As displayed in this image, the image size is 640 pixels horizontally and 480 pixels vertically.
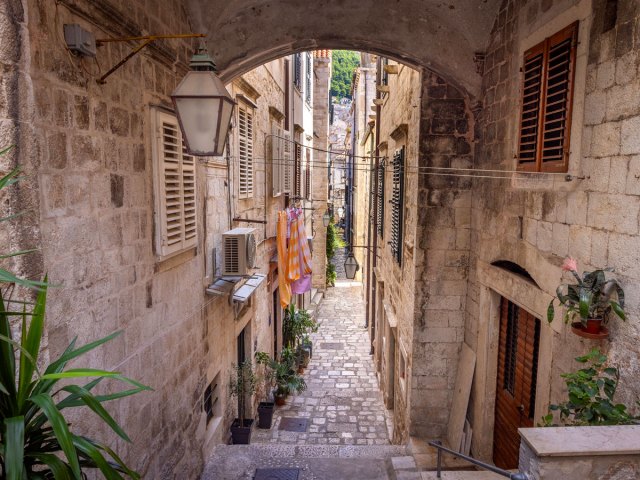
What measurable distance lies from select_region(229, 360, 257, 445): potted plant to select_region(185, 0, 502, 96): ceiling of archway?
4.61 m

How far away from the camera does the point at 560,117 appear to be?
4.23 metres

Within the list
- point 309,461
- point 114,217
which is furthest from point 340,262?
point 114,217

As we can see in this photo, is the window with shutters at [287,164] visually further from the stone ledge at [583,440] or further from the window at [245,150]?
the stone ledge at [583,440]

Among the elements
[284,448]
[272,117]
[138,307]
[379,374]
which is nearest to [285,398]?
[379,374]

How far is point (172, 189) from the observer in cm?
498

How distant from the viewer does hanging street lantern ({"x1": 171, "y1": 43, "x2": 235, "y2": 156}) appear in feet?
12.4

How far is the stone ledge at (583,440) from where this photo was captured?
2518 millimetres

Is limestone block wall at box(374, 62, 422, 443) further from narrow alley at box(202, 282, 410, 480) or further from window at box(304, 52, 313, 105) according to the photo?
window at box(304, 52, 313, 105)

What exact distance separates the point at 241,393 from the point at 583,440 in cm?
637

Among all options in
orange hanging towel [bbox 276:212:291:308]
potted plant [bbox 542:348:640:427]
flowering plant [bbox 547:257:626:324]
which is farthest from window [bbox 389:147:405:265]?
potted plant [bbox 542:348:640:427]

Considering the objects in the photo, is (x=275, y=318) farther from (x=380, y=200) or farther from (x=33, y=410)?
(x=33, y=410)

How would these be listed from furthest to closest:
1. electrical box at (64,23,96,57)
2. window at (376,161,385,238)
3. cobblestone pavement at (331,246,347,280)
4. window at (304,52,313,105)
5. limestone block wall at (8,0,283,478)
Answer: cobblestone pavement at (331,246,347,280) → window at (304,52,313,105) → window at (376,161,385,238) → electrical box at (64,23,96,57) → limestone block wall at (8,0,283,478)

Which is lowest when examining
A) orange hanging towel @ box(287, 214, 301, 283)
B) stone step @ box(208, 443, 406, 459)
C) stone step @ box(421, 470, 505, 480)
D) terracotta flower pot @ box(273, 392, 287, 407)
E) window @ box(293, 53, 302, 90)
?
terracotta flower pot @ box(273, 392, 287, 407)

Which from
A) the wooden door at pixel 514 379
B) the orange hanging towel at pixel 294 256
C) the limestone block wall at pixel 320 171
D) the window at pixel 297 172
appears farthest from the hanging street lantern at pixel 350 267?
the limestone block wall at pixel 320 171
